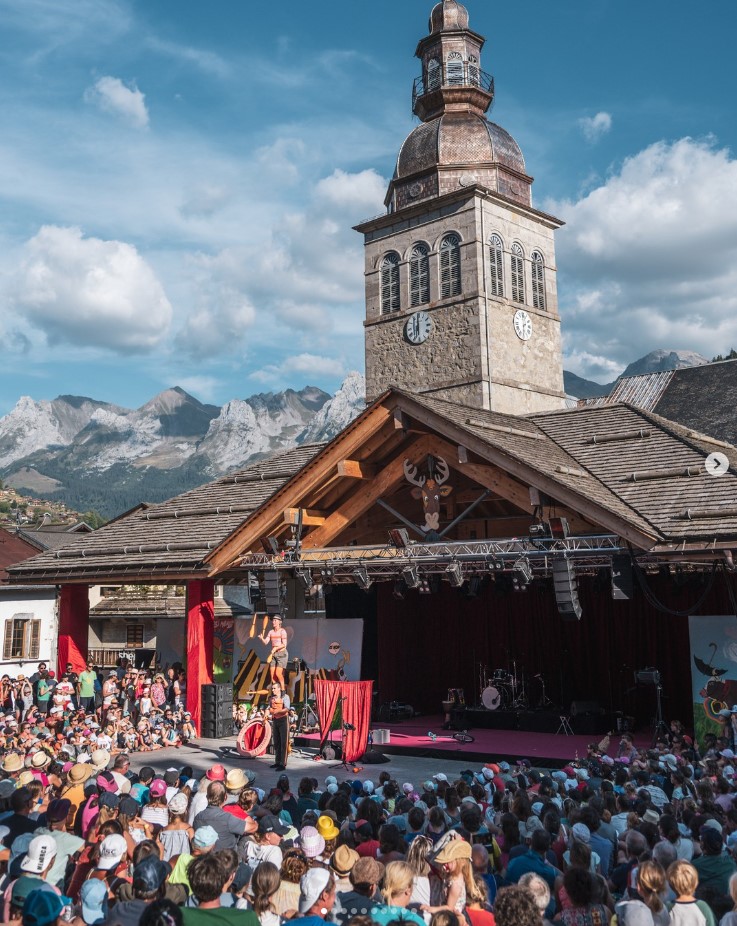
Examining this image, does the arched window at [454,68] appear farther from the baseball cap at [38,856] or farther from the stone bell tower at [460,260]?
the baseball cap at [38,856]

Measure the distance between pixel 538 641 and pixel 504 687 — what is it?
4.21 ft

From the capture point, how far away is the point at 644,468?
16000 millimetres

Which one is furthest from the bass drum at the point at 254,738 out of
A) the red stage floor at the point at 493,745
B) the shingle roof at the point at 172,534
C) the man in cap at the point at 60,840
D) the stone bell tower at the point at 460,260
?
the stone bell tower at the point at 460,260

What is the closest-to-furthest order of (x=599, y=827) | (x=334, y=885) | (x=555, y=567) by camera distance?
1. (x=334, y=885)
2. (x=599, y=827)
3. (x=555, y=567)

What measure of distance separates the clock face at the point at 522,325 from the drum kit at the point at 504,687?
22.5 m

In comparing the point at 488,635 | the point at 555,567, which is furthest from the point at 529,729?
the point at 555,567

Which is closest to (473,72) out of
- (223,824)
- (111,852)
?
(223,824)

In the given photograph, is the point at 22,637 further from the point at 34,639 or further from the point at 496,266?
the point at 496,266

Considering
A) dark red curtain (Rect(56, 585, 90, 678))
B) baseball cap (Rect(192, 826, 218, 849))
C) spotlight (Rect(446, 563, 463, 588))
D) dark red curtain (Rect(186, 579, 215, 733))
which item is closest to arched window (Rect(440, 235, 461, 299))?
dark red curtain (Rect(56, 585, 90, 678))

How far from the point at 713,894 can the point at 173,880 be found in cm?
334

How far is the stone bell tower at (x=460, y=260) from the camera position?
38969 millimetres

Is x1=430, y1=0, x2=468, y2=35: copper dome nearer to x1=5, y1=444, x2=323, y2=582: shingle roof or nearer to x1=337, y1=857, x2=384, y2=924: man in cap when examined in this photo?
x1=5, y1=444, x2=323, y2=582: shingle roof

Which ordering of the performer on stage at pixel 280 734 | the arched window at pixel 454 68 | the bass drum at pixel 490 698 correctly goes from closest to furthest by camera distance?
the performer on stage at pixel 280 734
the bass drum at pixel 490 698
the arched window at pixel 454 68

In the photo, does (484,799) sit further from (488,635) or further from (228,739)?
(488,635)
